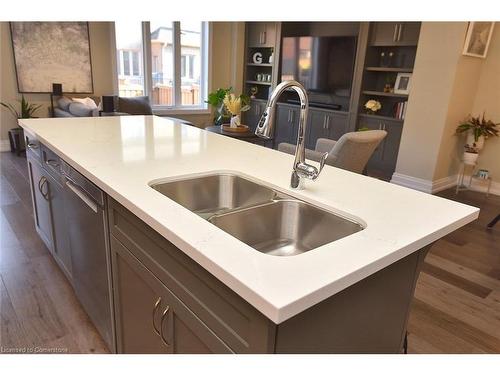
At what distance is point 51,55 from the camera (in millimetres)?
5461

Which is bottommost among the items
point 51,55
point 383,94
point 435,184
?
point 435,184

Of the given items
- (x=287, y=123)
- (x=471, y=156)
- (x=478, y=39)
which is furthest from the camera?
(x=287, y=123)

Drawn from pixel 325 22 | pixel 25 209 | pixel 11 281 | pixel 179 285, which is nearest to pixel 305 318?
pixel 179 285

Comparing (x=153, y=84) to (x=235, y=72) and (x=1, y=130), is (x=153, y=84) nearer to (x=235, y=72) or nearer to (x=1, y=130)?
(x=235, y=72)

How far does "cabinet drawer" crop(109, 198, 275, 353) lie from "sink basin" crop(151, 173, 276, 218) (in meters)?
0.26

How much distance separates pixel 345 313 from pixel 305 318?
16 cm

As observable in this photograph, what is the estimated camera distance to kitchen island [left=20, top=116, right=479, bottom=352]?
806mm

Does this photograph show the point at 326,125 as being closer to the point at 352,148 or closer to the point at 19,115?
the point at 352,148

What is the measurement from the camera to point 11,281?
2301 mm

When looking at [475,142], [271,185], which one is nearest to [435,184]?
[475,142]

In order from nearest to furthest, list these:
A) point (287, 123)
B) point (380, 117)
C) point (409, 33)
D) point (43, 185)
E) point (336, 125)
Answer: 1. point (43, 185)
2. point (409, 33)
3. point (380, 117)
4. point (336, 125)
5. point (287, 123)

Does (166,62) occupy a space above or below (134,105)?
above

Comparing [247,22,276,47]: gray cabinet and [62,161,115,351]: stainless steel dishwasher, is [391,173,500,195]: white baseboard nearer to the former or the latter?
[247,22,276,47]: gray cabinet

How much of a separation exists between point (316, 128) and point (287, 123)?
658mm
